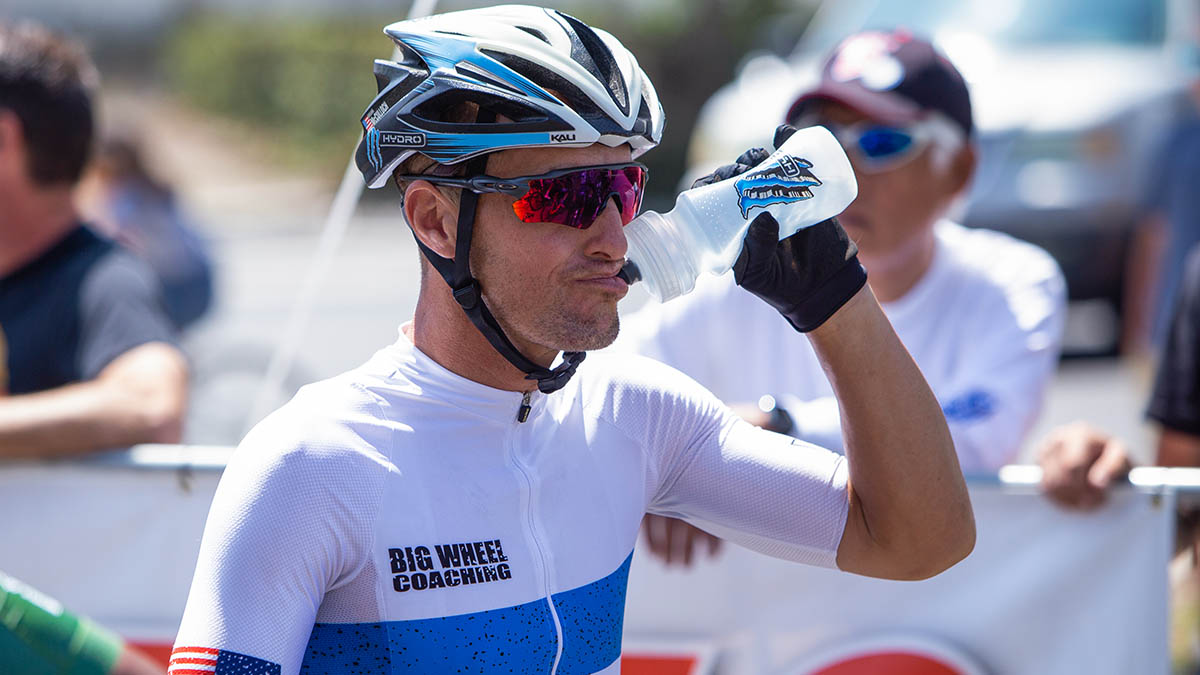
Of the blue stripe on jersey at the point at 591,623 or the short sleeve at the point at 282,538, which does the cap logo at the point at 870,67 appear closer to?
the blue stripe on jersey at the point at 591,623

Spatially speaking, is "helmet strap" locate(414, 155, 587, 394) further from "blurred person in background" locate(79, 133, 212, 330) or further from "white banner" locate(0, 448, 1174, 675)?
"blurred person in background" locate(79, 133, 212, 330)

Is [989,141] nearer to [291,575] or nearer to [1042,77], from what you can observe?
[1042,77]

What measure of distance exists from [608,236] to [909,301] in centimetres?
155

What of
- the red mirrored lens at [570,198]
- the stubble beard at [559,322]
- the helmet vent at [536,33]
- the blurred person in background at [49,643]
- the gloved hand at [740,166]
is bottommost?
the blurred person in background at [49,643]

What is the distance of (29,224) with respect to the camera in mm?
3824

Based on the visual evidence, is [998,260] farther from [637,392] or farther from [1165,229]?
[1165,229]

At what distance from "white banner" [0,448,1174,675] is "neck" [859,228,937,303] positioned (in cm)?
66

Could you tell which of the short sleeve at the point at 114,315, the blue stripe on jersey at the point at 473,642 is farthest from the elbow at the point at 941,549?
the short sleeve at the point at 114,315

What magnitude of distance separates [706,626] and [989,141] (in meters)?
5.89

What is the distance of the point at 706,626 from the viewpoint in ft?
10.2

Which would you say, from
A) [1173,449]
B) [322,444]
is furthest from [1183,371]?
[322,444]

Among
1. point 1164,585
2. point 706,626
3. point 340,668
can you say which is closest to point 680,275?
point 340,668

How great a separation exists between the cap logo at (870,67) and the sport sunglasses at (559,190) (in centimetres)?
176

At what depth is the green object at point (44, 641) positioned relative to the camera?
92.6 inches
